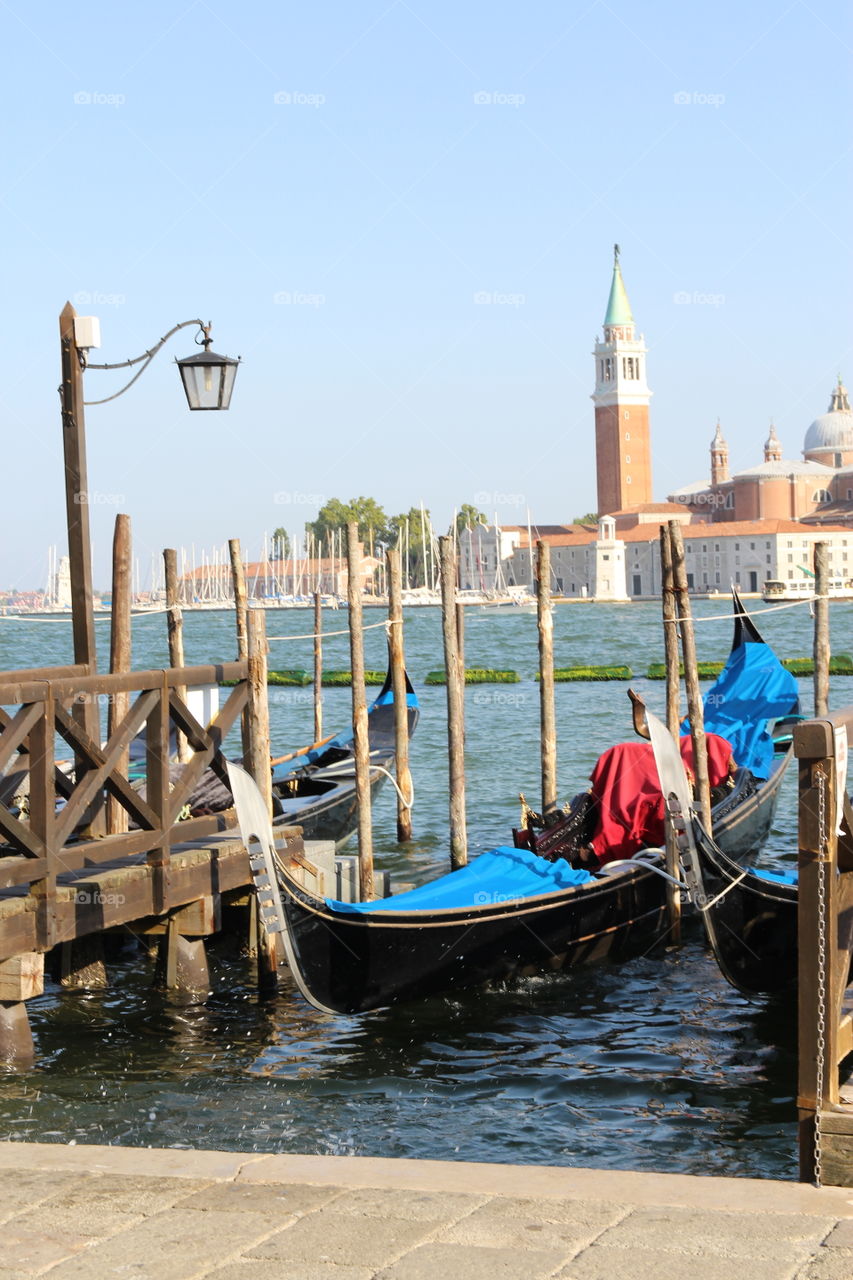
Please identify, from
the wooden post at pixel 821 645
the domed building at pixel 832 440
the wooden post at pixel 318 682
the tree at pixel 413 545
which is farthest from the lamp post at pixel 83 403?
the domed building at pixel 832 440

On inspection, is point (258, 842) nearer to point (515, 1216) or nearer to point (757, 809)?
point (515, 1216)

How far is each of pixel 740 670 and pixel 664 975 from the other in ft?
16.5

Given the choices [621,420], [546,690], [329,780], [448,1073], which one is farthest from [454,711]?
[621,420]

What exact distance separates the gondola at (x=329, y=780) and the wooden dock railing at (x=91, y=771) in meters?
1.64

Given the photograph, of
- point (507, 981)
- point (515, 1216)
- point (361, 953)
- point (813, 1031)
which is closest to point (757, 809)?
point (507, 981)

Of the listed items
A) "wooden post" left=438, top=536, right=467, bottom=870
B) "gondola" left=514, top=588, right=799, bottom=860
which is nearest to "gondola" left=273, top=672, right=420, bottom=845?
"wooden post" left=438, top=536, right=467, bottom=870

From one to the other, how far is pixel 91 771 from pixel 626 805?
2.62 m

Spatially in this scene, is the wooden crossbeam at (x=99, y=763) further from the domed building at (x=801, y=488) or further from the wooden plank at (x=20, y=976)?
the domed building at (x=801, y=488)

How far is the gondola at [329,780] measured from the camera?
313 inches

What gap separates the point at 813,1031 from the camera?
110 inches

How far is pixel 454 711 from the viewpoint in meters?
8.21

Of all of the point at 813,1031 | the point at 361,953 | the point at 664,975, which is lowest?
the point at 664,975

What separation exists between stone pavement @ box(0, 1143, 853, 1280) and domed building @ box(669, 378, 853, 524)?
82.4 m

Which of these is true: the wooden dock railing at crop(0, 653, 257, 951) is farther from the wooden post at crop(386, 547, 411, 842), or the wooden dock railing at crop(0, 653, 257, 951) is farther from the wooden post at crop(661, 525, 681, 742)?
the wooden post at crop(386, 547, 411, 842)
